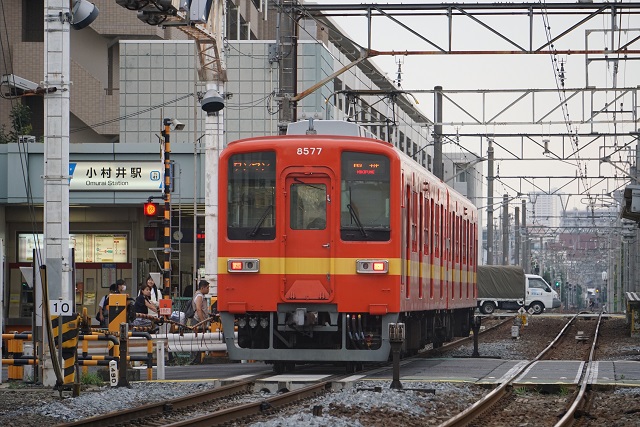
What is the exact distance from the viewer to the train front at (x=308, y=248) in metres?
16.1

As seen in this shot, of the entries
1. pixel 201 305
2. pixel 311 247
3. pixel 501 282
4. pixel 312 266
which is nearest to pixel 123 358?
pixel 312 266

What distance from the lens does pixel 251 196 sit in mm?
16359

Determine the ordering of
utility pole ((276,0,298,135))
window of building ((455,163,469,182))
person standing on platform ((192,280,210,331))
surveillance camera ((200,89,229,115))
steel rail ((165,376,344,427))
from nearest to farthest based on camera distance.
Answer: steel rail ((165,376,344,427)), person standing on platform ((192,280,210,331)), surveillance camera ((200,89,229,115)), utility pole ((276,0,298,135)), window of building ((455,163,469,182))

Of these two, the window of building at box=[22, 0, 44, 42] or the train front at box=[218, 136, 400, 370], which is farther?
the window of building at box=[22, 0, 44, 42]

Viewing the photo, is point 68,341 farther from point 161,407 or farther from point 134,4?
point 134,4

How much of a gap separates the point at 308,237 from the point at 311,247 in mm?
139

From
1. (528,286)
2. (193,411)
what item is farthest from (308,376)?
(528,286)

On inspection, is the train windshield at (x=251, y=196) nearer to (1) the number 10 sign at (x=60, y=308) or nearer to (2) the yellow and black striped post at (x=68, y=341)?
(2) the yellow and black striped post at (x=68, y=341)

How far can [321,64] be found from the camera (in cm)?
4381

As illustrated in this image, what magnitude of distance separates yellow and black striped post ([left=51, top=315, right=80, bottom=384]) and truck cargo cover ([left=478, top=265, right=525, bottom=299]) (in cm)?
4137

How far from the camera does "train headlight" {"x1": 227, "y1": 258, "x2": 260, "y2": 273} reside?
53.0 feet

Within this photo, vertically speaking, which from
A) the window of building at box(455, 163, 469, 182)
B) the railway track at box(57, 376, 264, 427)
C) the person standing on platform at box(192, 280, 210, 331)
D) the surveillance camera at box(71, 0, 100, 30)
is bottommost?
the railway track at box(57, 376, 264, 427)

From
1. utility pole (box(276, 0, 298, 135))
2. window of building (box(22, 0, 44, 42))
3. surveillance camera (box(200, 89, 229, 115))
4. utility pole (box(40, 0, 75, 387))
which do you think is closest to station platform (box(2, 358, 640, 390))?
utility pole (box(40, 0, 75, 387))

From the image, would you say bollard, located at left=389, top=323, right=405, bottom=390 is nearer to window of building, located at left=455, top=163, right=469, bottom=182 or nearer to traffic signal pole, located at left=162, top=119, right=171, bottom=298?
traffic signal pole, located at left=162, top=119, right=171, bottom=298
